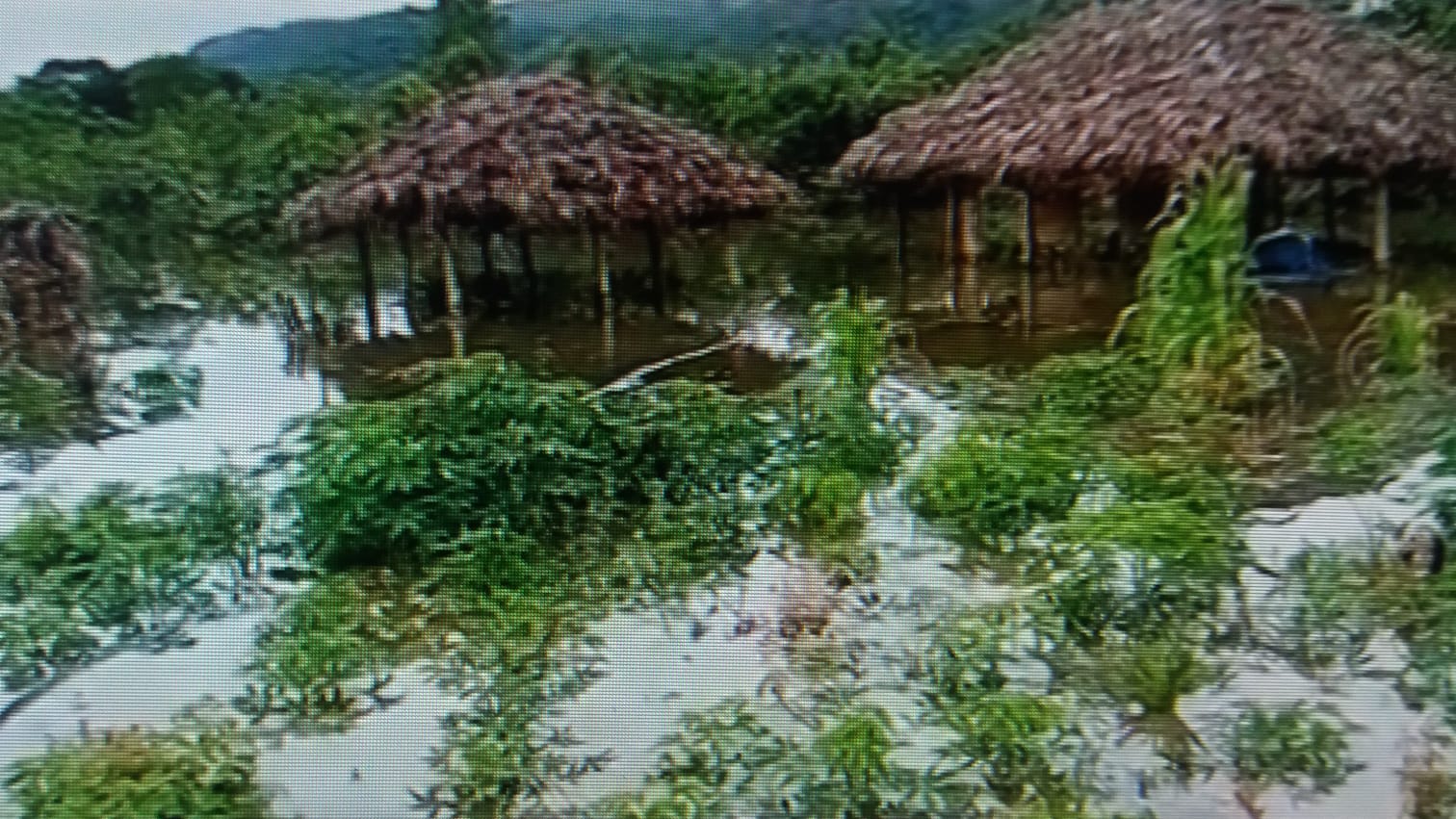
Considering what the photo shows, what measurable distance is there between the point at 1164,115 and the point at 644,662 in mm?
1385

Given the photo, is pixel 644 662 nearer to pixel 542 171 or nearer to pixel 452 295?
pixel 452 295

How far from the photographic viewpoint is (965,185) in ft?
8.09

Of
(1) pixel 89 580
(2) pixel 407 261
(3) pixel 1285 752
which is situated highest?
(2) pixel 407 261

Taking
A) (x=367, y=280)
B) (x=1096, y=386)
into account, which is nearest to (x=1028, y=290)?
(x=1096, y=386)

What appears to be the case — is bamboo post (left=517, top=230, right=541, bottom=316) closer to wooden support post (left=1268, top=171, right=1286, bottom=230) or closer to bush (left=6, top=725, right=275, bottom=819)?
bush (left=6, top=725, right=275, bottom=819)

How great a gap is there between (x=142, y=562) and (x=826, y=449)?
961 millimetres

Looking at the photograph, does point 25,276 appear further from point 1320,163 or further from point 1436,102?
point 1436,102

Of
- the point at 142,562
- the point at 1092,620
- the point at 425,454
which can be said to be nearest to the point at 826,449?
the point at 1092,620

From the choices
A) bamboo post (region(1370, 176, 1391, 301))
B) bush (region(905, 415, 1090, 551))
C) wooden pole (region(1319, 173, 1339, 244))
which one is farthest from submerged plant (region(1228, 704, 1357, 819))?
wooden pole (region(1319, 173, 1339, 244))

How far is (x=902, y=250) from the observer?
7.22ft

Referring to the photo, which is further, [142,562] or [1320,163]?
[1320,163]

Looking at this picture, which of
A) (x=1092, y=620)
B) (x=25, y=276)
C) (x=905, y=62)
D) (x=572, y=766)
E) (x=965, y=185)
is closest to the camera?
(x=572, y=766)

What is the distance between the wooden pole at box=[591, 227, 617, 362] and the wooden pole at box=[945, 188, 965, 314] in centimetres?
58

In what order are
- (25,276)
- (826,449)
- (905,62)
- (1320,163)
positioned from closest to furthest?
(25,276)
(826,449)
(905,62)
(1320,163)
